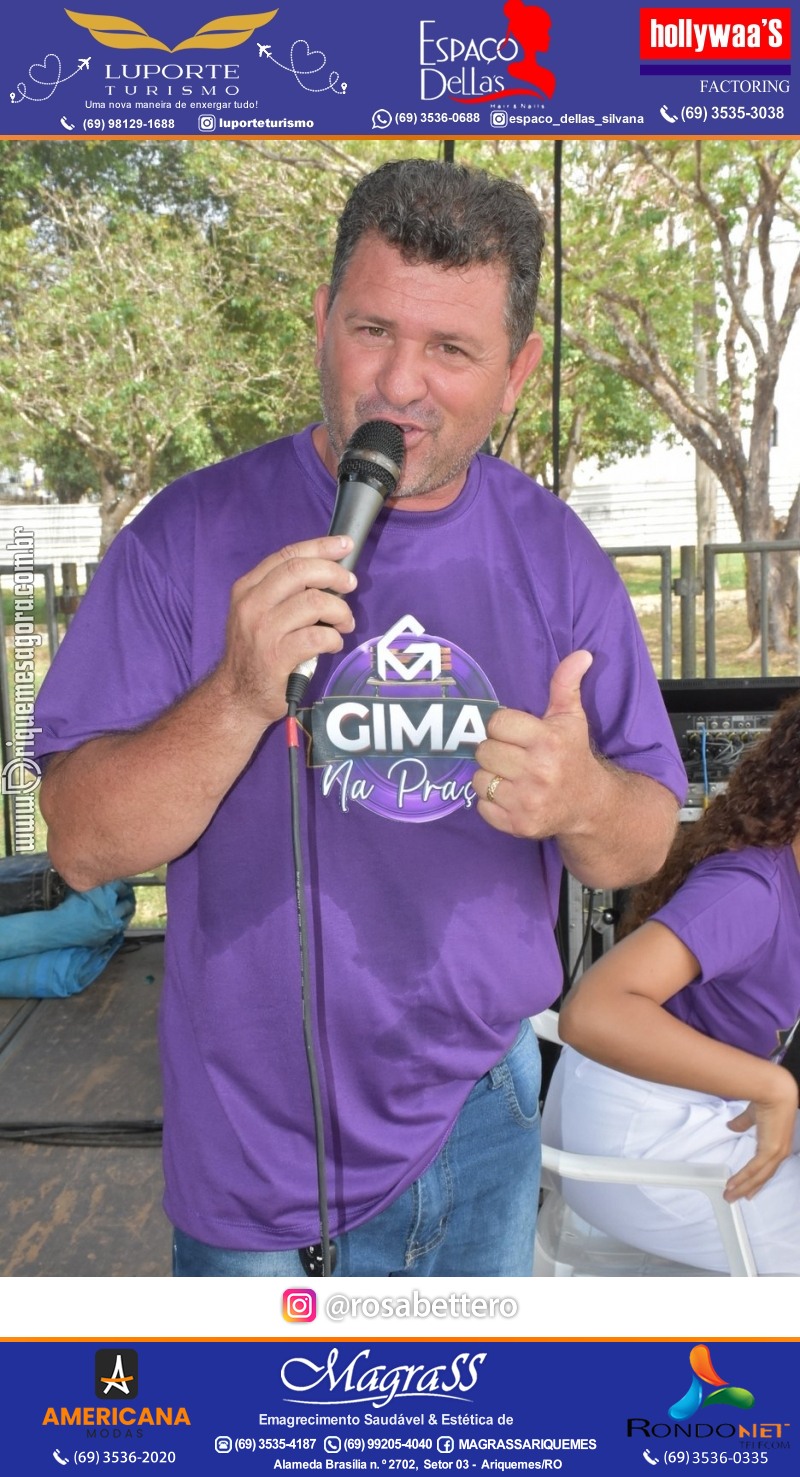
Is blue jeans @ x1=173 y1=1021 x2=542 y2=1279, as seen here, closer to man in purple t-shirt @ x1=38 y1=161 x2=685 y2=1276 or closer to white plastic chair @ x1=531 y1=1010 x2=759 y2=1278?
man in purple t-shirt @ x1=38 y1=161 x2=685 y2=1276

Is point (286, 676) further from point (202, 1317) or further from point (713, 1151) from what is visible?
point (713, 1151)

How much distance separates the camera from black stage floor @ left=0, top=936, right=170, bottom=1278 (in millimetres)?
2914

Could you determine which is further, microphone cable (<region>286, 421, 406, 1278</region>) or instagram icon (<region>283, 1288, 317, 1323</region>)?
instagram icon (<region>283, 1288, 317, 1323</region>)

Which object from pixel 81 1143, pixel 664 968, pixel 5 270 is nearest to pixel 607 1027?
pixel 664 968

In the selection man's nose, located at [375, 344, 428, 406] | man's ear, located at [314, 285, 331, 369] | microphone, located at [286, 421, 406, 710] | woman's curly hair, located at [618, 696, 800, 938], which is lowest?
woman's curly hair, located at [618, 696, 800, 938]

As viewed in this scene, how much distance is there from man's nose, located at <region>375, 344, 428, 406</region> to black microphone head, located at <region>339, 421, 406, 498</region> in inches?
2.8

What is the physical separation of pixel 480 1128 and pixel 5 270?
585 centimetres

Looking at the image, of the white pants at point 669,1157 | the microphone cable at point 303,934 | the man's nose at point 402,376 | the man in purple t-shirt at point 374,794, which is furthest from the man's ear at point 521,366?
the white pants at point 669,1157

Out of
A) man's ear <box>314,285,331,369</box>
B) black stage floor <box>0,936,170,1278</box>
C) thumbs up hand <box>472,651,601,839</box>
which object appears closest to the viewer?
thumbs up hand <box>472,651,601,839</box>

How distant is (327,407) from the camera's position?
1.28 metres

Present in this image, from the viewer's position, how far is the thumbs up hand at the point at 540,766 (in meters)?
1.11

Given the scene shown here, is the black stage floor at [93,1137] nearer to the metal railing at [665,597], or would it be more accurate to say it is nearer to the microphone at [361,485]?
the microphone at [361,485]
